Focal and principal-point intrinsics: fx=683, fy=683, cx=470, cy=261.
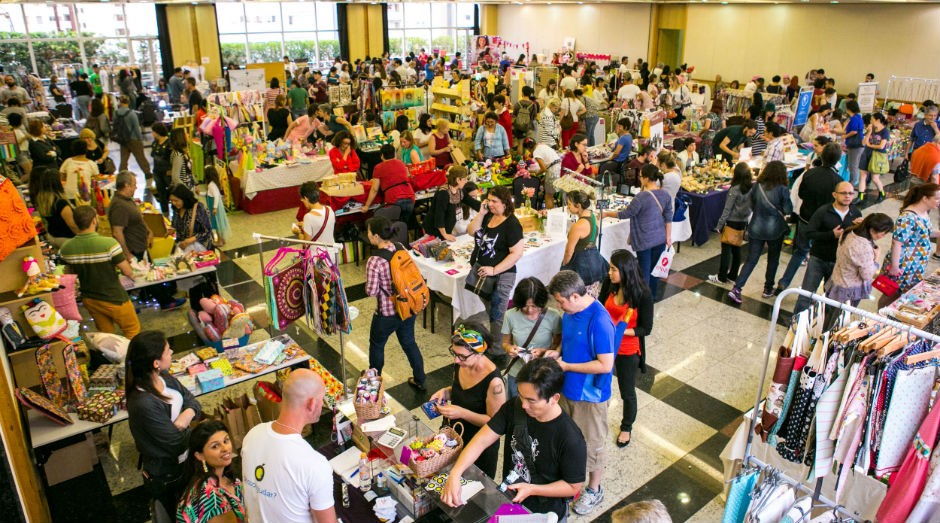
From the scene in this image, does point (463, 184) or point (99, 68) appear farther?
point (99, 68)

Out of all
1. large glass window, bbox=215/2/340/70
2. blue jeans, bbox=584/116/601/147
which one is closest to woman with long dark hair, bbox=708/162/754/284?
blue jeans, bbox=584/116/601/147

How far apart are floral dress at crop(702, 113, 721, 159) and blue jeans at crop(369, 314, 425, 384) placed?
23.3 ft

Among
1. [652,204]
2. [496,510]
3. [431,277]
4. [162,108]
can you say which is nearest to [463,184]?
[431,277]

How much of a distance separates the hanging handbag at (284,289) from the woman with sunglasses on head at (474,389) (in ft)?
4.93

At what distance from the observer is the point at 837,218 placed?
5.74 meters

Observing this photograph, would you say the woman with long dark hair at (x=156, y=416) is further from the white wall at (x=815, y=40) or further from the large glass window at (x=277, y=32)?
the large glass window at (x=277, y=32)

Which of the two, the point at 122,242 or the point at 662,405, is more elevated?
the point at 122,242

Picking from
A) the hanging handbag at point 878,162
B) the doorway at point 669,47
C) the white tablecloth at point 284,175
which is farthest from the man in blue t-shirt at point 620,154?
the doorway at point 669,47

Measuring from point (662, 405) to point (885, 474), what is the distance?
7.23 ft

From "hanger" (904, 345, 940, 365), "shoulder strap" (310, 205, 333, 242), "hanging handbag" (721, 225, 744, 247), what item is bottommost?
"hanging handbag" (721, 225, 744, 247)

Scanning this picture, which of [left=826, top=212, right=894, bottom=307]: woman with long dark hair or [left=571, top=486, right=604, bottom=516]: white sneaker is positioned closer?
[left=571, top=486, right=604, bottom=516]: white sneaker

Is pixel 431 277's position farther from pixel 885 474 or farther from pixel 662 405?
pixel 885 474

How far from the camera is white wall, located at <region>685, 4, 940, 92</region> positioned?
1606 centimetres

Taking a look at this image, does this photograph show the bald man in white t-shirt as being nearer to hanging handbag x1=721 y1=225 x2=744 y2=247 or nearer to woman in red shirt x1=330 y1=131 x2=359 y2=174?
hanging handbag x1=721 y1=225 x2=744 y2=247
